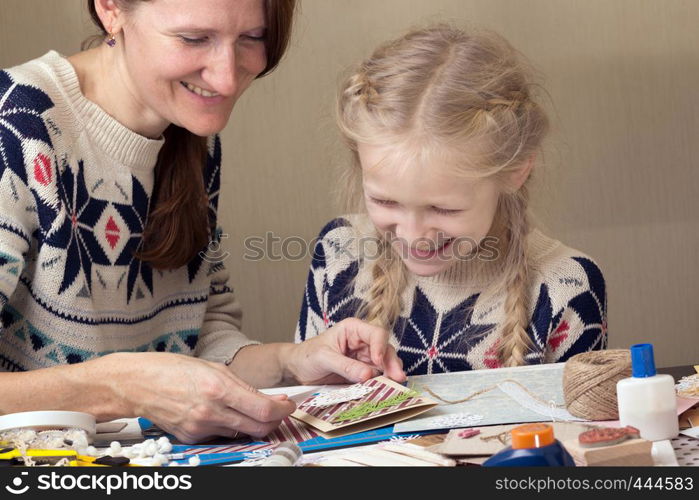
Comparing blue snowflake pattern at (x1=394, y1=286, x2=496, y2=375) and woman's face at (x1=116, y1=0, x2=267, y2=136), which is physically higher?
woman's face at (x1=116, y1=0, x2=267, y2=136)

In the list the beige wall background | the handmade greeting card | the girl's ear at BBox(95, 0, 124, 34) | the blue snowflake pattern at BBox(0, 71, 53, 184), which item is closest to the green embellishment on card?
the handmade greeting card

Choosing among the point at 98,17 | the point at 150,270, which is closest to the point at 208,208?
the point at 150,270

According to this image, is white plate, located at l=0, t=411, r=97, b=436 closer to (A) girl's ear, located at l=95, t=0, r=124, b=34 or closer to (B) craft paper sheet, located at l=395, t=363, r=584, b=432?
(B) craft paper sheet, located at l=395, t=363, r=584, b=432

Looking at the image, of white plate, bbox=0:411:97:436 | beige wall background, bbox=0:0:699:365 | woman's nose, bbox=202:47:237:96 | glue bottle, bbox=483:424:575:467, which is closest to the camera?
glue bottle, bbox=483:424:575:467

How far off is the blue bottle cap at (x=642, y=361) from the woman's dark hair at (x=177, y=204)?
3.04ft

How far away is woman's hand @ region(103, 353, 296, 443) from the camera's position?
1203 mm

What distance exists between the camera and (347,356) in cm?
152

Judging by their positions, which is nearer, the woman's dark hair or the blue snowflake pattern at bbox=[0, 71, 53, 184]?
the blue snowflake pattern at bbox=[0, 71, 53, 184]

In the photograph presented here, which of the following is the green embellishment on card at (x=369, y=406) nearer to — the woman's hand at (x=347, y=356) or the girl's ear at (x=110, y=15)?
the woman's hand at (x=347, y=356)

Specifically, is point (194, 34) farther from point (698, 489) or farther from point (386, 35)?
point (386, 35)

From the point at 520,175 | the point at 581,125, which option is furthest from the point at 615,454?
the point at 581,125

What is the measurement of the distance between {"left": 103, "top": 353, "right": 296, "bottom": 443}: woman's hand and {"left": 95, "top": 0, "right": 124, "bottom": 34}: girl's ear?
2.17 ft

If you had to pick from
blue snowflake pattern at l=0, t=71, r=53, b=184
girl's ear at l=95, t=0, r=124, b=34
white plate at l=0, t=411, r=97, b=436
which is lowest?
white plate at l=0, t=411, r=97, b=436

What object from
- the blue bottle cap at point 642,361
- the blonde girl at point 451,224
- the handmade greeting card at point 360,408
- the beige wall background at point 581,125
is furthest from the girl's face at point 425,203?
the beige wall background at point 581,125
